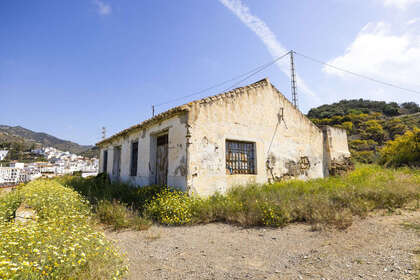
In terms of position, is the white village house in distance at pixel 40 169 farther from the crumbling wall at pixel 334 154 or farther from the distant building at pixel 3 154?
the crumbling wall at pixel 334 154

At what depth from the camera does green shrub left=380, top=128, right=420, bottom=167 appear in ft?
36.9

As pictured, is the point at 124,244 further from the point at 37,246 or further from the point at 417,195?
the point at 417,195

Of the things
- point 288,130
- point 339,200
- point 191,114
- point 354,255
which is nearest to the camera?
point 354,255

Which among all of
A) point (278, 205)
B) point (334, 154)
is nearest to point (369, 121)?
point (334, 154)

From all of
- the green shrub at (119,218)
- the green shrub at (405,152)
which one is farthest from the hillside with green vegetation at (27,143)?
the green shrub at (405,152)

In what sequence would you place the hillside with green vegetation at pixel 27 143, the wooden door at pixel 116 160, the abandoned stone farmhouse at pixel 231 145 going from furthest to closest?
the hillside with green vegetation at pixel 27 143, the wooden door at pixel 116 160, the abandoned stone farmhouse at pixel 231 145

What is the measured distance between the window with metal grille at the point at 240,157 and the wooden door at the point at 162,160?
237cm

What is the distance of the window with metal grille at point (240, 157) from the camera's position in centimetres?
802

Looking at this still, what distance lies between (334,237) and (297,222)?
4.01 feet

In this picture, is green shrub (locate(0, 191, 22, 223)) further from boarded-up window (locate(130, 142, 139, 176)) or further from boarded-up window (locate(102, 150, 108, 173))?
boarded-up window (locate(102, 150, 108, 173))

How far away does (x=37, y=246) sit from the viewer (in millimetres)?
2660

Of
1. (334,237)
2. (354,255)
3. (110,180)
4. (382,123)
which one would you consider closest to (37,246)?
(354,255)

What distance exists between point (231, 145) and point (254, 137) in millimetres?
1039

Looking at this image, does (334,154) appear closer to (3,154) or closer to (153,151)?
(153,151)
